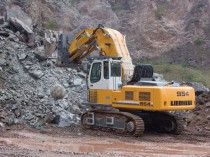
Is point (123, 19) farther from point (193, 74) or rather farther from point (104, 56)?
point (104, 56)

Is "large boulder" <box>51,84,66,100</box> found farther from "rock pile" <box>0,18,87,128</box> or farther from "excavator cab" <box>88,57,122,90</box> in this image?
"excavator cab" <box>88,57,122,90</box>

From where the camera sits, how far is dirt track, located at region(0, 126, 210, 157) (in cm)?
925

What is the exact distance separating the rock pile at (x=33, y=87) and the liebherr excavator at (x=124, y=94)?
1.37 meters

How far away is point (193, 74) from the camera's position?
90.8ft

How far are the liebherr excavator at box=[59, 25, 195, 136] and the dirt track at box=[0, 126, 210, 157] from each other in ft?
1.25

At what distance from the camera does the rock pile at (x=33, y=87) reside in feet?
45.0

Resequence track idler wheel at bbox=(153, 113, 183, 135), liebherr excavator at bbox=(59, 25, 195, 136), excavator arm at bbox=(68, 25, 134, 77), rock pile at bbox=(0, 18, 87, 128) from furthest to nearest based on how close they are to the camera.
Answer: rock pile at bbox=(0, 18, 87, 128)
excavator arm at bbox=(68, 25, 134, 77)
track idler wheel at bbox=(153, 113, 183, 135)
liebherr excavator at bbox=(59, 25, 195, 136)

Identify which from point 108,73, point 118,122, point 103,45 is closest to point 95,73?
point 108,73

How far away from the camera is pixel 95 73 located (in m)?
13.0

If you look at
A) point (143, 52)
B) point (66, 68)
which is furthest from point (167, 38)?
point (66, 68)

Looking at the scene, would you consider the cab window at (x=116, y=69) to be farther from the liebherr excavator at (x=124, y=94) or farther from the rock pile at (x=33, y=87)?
the rock pile at (x=33, y=87)

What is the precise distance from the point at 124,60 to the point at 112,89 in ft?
3.31

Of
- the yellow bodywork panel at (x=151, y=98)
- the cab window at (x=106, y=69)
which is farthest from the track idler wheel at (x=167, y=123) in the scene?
the cab window at (x=106, y=69)

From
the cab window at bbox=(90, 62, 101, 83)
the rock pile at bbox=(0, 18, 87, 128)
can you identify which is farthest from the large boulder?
the cab window at bbox=(90, 62, 101, 83)
